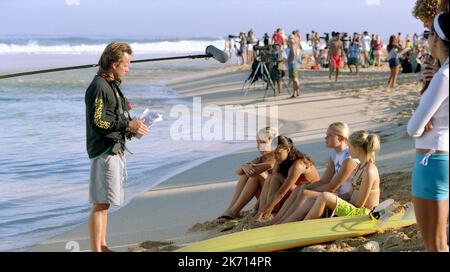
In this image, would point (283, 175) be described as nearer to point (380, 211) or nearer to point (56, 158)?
point (380, 211)

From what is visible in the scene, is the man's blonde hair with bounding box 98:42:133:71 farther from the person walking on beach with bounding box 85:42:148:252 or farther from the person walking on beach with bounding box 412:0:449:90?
the person walking on beach with bounding box 412:0:449:90

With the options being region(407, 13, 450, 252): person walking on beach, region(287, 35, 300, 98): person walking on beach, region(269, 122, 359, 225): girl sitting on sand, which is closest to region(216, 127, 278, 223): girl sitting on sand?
region(269, 122, 359, 225): girl sitting on sand

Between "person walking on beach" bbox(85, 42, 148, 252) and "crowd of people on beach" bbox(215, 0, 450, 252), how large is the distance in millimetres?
1327

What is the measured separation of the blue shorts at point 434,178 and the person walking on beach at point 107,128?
1979mm

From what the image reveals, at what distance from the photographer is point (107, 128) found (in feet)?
15.3

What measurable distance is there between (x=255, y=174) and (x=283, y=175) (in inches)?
15.3

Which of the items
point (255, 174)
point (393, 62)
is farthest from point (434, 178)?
point (393, 62)

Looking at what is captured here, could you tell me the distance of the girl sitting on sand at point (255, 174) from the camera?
6102mm

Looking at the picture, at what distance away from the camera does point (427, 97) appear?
10.9 ft

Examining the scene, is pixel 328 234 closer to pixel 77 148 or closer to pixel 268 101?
pixel 77 148

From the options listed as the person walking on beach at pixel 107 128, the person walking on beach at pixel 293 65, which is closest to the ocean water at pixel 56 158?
the person walking on beach at pixel 107 128

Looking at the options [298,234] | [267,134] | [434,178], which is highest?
[434,178]

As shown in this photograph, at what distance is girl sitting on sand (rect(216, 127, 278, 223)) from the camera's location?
240 inches
